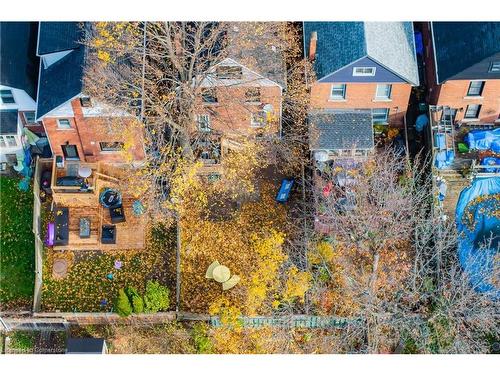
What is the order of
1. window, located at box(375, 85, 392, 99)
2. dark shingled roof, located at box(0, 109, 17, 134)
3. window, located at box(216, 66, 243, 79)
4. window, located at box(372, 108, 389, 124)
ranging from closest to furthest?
window, located at box(216, 66, 243, 79) < window, located at box(375, 85, 392, 99) < dark shingled roof, located at box(0, 109, 17, 134) < window, located at box(372, 108, 389, 124)

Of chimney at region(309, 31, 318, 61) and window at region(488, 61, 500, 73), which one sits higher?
chimney at region(309, 31, 318, 61)

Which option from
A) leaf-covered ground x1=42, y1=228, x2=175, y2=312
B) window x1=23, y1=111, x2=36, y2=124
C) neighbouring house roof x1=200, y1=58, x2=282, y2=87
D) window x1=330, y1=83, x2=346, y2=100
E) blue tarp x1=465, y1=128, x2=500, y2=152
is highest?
neighbouring house roof x1=200, y1=58, x2=282, y2=87

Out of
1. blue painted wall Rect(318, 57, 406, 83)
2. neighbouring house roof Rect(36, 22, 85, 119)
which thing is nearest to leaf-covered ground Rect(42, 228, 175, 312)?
neighbouring house roof Rect(36, 22, 85, 119)

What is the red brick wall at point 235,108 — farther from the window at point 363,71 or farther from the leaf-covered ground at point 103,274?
the leaf-covered ground at point 103,274

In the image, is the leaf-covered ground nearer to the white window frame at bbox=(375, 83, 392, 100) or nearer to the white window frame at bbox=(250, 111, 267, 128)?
the white window frame at bbox=(250, 111, 267, 128)

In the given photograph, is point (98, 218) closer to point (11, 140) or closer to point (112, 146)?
point (112, 146)

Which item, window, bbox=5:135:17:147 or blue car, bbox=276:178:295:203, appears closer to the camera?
blue car, bbox=276:178:295:203

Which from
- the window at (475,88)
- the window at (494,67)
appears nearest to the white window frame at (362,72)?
the window at (475,88)
